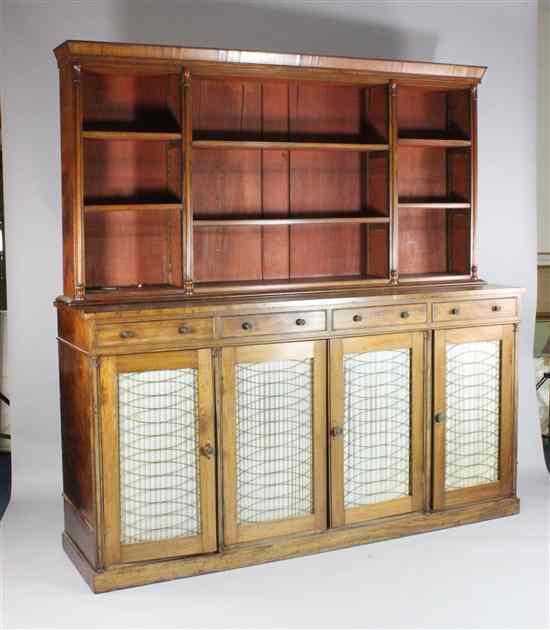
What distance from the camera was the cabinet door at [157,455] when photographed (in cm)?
368

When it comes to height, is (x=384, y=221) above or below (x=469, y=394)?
above

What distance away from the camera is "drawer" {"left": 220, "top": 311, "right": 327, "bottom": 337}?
3857 mm

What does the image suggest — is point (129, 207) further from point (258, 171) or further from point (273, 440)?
point (273, 440)

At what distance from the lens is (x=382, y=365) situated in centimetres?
419

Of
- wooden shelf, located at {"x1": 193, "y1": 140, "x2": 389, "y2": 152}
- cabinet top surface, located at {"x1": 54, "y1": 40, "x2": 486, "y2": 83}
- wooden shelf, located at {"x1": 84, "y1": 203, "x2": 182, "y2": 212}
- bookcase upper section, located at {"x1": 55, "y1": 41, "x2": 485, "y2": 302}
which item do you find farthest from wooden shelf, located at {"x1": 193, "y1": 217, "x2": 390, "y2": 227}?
cabinet top surface, located at {"x1": 54, "y1": 40, "x2": 486, "y2": 83}

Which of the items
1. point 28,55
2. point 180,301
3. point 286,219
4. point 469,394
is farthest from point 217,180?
point 469,394

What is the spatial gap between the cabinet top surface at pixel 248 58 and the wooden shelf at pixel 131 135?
0.30m

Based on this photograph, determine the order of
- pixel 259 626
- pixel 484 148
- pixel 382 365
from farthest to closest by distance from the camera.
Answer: pixel 484 148 < pixel 382 365 < pixel 259 626

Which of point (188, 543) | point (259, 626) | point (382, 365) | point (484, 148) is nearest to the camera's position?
point (259, 626)

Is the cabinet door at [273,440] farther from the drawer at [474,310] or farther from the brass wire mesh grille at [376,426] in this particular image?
the drawer at [474,310]

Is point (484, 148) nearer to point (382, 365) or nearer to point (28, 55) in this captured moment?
point (382, 365)

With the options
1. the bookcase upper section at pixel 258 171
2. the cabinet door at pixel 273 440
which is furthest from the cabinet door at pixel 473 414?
the cabinet door at pixel 273 440

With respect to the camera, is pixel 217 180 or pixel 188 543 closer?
pixel 188 543

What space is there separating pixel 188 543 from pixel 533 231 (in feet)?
9.41
